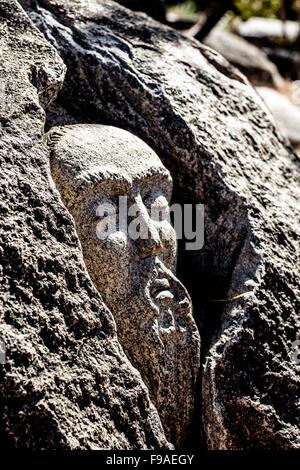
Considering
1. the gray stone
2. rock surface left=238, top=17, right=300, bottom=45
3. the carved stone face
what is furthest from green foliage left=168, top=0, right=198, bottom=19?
the carved stone face

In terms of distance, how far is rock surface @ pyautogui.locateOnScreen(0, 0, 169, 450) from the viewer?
5.16 ft

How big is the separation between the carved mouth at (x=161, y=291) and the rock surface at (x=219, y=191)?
0.29m

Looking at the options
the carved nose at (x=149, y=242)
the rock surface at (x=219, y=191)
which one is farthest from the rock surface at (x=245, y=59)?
the carved nose at (x=149, y=242)

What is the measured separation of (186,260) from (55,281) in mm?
894

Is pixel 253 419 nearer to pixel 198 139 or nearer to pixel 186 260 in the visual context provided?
pixel 186 260

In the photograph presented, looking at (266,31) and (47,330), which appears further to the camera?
(266,31)

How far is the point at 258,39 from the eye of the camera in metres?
11.0

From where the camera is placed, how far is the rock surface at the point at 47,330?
1.57 m

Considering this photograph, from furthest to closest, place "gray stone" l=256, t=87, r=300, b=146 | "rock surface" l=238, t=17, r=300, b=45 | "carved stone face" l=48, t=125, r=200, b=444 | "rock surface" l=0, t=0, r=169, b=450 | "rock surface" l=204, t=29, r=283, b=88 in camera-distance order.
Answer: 1. "rock surface" l=238, t=17, r=300, b=45
2. "rock surface" l=204, t=29, r=283, b=88
3. "gray stone" l=256, t=87, r=300, b=146
4. "carved stone face" l=48, t=125, r=200, b=444
5. "rock surface" l=0, t=0, r=169, b=450

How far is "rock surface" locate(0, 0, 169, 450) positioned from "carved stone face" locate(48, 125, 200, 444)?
0.34 feet

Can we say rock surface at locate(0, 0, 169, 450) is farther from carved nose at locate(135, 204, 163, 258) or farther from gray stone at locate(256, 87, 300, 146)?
gray stone at locate(256, 87, 300, 146)

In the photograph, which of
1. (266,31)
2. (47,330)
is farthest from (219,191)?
(266,31)

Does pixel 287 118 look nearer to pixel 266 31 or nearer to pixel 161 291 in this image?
pixel 161 291

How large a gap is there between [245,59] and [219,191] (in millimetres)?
5907
